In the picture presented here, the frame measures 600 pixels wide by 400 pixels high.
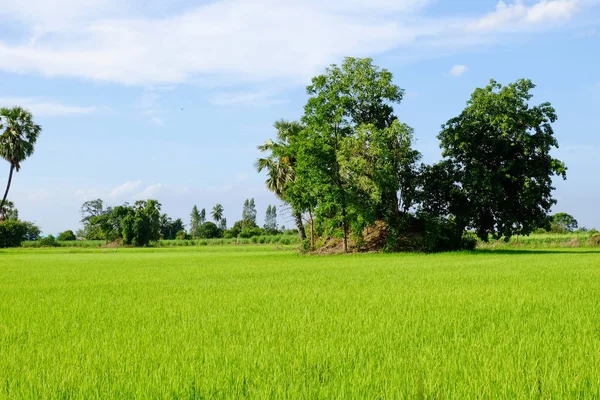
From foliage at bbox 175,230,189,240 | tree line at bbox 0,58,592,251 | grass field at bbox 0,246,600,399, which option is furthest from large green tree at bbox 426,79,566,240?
foliage at bbox 175,230,189,240

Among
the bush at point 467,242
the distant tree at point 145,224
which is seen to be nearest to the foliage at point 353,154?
the bush at point 467,242

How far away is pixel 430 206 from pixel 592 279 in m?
23.2

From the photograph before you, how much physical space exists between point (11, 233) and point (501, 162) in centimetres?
6126

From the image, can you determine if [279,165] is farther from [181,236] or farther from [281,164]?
[181,236]

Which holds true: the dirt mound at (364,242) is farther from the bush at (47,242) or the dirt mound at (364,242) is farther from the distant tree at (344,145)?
the bush at (47,242)

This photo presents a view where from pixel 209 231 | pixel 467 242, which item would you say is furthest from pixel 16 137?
pixel 209 231

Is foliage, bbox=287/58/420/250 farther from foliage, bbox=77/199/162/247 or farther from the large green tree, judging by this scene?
foliage, bbox=77/199/162/247

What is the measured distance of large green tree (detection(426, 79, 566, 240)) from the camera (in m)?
34.5

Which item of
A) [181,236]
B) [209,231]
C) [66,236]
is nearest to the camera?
[66,236]

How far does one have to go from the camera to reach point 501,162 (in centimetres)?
3550

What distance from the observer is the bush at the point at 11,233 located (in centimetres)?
6938

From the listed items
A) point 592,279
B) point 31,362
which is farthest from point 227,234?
point 31,362

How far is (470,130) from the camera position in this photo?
119 ft

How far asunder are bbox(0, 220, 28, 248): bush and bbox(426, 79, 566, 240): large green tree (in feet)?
185
